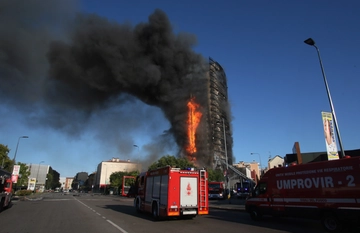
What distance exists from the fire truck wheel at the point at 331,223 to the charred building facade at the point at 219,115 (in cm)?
4488

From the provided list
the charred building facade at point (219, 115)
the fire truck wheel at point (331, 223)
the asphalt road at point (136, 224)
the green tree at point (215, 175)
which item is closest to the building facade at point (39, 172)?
the charred building facade at point (219, 115)

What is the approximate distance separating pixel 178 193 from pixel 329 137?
10.1 metres

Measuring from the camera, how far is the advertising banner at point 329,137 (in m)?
14.2

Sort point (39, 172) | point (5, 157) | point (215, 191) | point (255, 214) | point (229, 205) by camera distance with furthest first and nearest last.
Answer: point (39, 172) < point (5, 157) < point (215, 191) < point (229, 205) < point (255, 214)

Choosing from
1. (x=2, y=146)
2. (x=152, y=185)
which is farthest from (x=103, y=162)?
(x=152, y=185)

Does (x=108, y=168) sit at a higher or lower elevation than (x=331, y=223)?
higher

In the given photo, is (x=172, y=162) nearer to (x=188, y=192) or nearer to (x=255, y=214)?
(x=188, y=192)

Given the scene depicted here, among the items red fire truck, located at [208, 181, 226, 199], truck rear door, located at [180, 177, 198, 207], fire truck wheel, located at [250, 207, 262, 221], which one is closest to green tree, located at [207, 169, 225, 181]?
red fire truck, located at [208, 181, 226, 199]

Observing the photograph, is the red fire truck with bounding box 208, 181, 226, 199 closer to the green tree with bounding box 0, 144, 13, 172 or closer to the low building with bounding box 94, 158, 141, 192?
the green tree with bounding box 0, 144, 13, 172

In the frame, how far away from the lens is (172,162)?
41.1 meters

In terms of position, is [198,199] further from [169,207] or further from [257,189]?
[257,189]

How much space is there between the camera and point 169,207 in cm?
1126

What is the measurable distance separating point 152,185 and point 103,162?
351 feet

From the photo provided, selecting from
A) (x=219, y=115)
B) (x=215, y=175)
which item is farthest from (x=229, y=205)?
(x=219, y=115)
